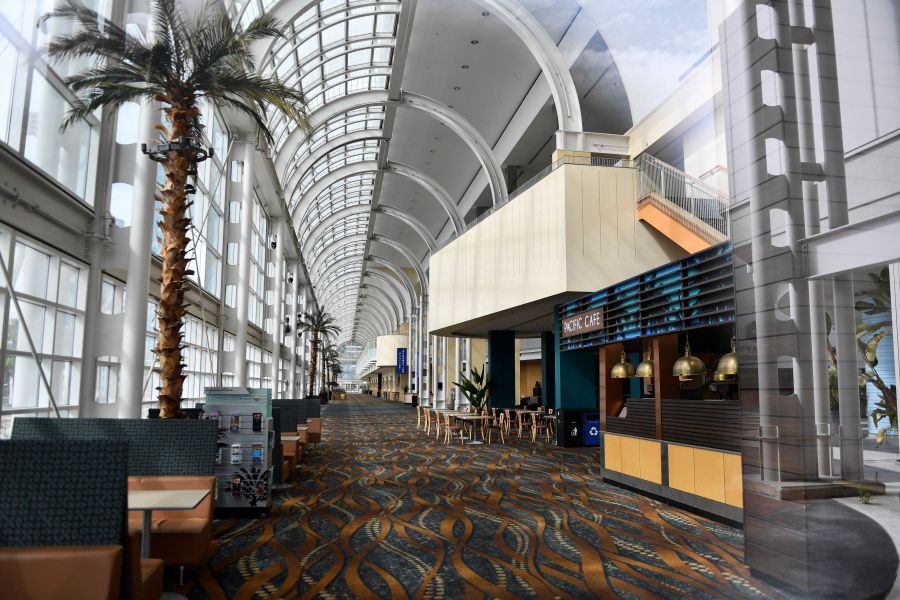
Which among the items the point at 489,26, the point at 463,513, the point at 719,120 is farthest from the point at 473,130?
the point at 463,513

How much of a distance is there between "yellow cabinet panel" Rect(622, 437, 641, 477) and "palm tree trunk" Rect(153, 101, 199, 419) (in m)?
5.11

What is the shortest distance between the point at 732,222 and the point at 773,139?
615 mm

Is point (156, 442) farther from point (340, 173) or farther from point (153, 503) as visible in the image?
point (340, 173)

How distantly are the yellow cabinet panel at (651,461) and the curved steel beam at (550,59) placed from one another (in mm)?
7903

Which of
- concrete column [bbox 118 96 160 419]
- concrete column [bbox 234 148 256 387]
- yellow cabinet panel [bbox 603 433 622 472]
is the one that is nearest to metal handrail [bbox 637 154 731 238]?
yellow cabinet panel [bbox 603 433 622 472]

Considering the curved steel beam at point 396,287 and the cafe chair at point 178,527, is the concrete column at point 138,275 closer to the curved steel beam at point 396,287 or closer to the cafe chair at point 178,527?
the cafe chair at point 178,527

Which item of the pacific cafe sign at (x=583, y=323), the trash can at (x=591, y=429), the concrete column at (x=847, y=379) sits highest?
the pacific cafe sign at (x=583, y=323)

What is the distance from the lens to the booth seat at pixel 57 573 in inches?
93.6

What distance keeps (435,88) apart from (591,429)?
11.0m

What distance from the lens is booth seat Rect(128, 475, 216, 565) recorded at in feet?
12.4

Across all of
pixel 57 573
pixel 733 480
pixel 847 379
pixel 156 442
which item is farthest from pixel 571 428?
pixel 57 573

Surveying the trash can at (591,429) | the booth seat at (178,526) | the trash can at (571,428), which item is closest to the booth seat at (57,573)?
the booth seat at (178,526)

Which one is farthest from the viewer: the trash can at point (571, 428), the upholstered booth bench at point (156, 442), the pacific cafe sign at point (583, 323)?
the trash can at point (571, 428)

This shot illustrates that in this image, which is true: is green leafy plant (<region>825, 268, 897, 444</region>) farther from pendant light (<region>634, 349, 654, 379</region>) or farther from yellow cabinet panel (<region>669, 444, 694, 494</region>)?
pendant light (<region>634, 349, 654, 379</region>)
